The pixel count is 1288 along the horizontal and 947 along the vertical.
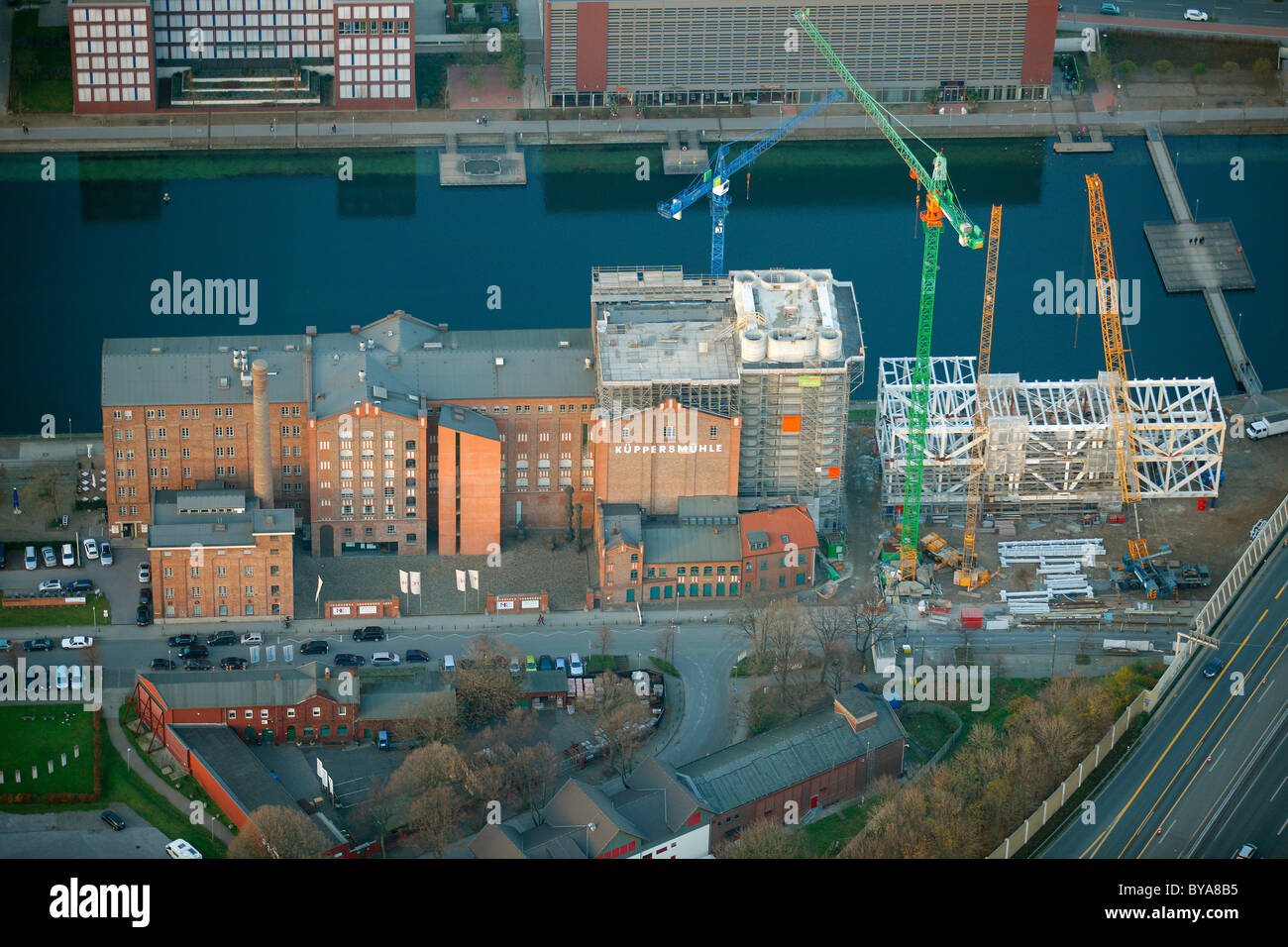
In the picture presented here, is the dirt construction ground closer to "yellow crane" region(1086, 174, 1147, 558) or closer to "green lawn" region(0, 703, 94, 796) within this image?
"yellow crane" region(1086, 174, 1147, 558)

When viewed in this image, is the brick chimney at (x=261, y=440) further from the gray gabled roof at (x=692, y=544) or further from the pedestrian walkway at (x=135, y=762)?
the gray gabled roof at (x=692, y=544)

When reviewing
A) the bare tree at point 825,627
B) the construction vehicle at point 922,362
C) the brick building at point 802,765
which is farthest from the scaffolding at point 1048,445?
the brick building at point 802,765

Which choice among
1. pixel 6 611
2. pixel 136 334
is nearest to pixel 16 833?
pixel 6 611

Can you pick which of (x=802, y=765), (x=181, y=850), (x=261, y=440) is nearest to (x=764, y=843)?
(x=802, y=765)

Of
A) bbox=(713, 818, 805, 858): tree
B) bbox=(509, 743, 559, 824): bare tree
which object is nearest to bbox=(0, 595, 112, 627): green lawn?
bbox=(509, 743, 559, 824): bare tree

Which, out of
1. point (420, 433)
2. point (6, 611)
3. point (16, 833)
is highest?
point (420, 433)

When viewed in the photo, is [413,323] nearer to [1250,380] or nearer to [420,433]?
[420,433]
